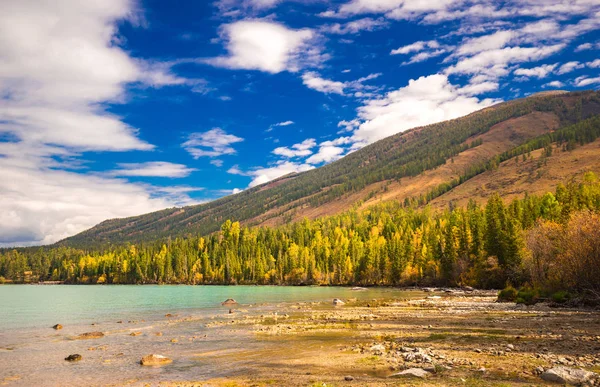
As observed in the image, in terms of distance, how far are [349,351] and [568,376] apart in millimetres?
12513

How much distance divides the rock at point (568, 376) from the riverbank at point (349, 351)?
16.9 inches

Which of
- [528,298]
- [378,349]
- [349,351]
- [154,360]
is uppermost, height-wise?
[154,360]

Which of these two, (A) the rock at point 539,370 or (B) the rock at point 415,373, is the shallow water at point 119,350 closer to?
(B) the rock at point 415,373

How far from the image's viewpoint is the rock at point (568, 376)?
15.8 metres

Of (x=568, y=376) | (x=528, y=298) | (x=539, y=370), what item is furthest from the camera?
(x=528, y=298)

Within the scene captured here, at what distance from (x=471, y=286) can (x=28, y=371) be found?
99.1 metres

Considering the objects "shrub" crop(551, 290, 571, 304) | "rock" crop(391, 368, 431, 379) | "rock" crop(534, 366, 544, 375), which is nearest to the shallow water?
"rock" crop(391, 368, 431, 379)

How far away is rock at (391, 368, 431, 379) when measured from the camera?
60.2 feet

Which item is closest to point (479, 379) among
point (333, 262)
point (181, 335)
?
point (181, 335)

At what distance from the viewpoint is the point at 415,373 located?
61.1 ft

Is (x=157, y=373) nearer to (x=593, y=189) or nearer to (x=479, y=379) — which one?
(x=479, y=379)

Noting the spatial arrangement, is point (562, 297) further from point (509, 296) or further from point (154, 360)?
point (154, 360)

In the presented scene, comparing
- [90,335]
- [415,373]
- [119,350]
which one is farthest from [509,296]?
[90,335]

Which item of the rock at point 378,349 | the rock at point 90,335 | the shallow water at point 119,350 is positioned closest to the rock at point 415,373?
the rock at point 378,349
